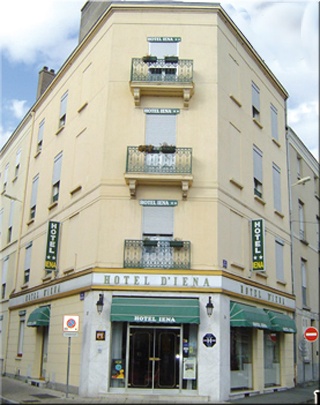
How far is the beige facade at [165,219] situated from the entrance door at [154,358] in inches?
1.7

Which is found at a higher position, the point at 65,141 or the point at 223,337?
the point at 65,141

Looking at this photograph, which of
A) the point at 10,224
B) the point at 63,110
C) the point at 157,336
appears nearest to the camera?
the point at 157,336

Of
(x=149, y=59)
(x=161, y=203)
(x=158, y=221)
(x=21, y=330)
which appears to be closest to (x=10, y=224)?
(x=21, y=330)

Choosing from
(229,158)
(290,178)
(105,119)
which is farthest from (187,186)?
(290,178)

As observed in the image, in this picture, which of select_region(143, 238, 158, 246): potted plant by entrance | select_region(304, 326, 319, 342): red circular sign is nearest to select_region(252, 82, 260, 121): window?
select_region(143, 238, 158, 246): potted plant by entrance

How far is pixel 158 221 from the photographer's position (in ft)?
55.0

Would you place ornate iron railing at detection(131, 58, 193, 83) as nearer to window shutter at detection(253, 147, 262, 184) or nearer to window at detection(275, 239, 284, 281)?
window shutter at detection(253, 147, 262, 184)

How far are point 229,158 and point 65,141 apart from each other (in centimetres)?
731

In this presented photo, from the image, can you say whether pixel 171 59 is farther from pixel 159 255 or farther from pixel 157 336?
pixel 157 336

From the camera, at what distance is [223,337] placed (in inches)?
617

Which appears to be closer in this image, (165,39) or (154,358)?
(154,358)

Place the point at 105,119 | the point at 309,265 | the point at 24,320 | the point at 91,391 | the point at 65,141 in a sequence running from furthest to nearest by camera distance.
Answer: the point at 309,265 → the point at 24,320 → the point at 65,141 → the point at 105,119 → the point at 91,391

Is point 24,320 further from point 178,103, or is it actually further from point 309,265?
point 309,265

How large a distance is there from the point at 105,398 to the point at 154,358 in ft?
6.33
